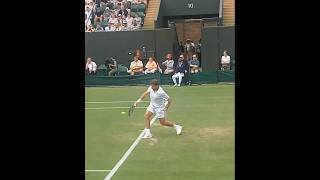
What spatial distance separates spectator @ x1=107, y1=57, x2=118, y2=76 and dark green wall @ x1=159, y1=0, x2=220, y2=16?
16.0 feet

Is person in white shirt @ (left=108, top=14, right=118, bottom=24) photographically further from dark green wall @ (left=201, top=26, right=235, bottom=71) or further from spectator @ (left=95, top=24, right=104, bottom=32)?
dark green wall @ (left=201, top=26, right=235, bottom=71)

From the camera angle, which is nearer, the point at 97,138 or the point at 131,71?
the point at 97,138

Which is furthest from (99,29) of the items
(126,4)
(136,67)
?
(136,67)

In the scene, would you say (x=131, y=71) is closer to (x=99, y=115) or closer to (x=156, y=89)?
(x=99, y=115)

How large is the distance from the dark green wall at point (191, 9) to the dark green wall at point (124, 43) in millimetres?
2910

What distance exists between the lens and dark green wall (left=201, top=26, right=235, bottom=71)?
23.2 m

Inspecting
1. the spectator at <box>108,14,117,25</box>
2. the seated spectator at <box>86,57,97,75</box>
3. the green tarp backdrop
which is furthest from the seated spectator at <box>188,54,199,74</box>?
the spectator at <box>108,14,117,25</box>

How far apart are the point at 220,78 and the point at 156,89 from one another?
1162cm

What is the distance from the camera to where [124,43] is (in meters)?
24.2

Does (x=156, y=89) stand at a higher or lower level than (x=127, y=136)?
higher
